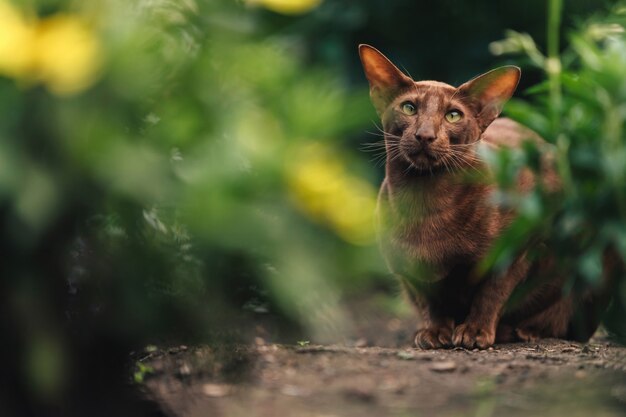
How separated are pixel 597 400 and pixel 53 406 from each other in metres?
1.55

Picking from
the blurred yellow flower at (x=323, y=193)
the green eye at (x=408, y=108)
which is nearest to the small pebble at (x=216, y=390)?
the blurred yellow flower at (x=323, y=193)

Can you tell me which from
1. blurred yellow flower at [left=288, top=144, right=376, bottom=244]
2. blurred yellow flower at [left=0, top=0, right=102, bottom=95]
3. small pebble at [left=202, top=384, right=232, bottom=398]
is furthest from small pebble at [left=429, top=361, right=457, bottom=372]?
blurred yellow flower at [left=0, top=0, right=102, bottom=95]

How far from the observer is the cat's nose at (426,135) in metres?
3.41

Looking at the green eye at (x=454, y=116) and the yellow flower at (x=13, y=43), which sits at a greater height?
the green eye at (x=454, y=116)

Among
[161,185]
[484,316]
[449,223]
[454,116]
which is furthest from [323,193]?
[484,316]

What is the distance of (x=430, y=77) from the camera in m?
5.93

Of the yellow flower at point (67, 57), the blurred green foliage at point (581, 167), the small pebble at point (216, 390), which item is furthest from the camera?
the small pebble at point (216, 390)

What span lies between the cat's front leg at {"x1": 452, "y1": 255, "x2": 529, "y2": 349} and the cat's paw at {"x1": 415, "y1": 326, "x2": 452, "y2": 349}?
0.06 metres

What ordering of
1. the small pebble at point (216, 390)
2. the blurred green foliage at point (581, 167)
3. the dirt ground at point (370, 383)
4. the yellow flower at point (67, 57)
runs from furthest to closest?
the small pebble at point (216, 390)
the dirt ground at point (370, 383)
the blurred green foliage at point (581, 167)
the yellow flower at point (67, 57)

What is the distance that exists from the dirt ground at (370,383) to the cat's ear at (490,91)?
2.92 feet

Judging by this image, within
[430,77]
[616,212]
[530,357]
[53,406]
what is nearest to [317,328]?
[53,406]

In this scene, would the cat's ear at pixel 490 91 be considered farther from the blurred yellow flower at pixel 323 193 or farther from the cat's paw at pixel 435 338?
the blurred yellow flower at pixel 323 193

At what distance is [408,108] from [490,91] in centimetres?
31

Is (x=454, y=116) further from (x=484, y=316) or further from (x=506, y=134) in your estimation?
(x=484, y=316)
